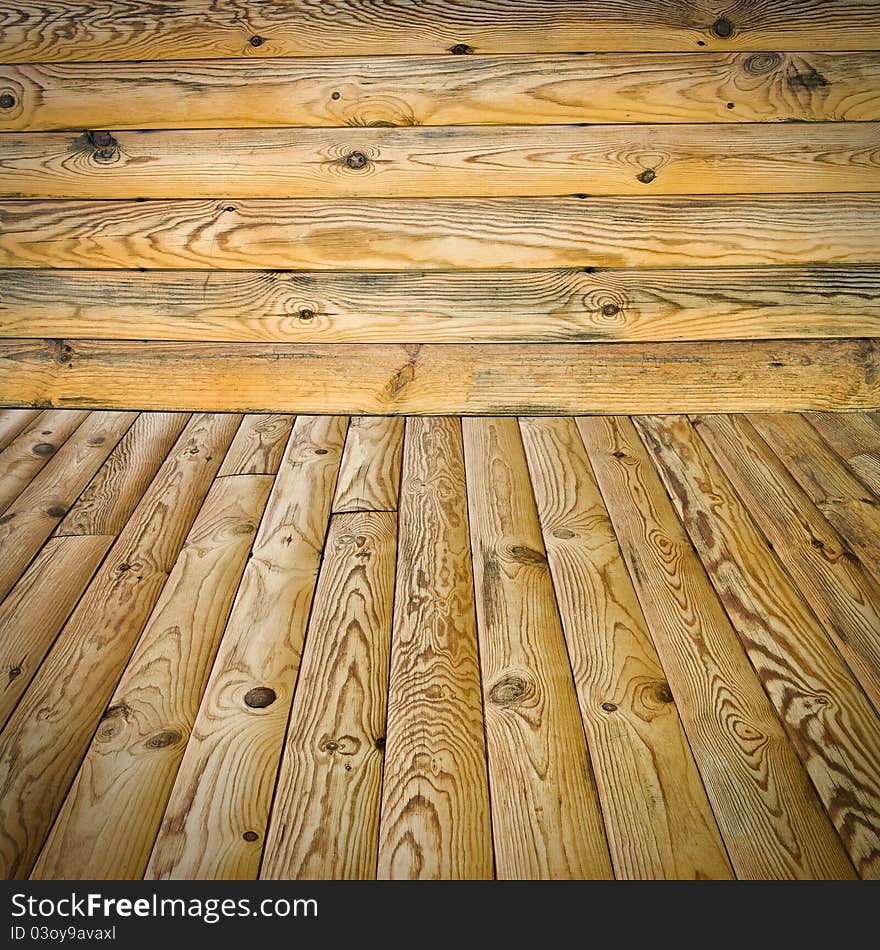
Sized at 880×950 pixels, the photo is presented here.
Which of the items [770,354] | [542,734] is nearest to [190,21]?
[770,354]

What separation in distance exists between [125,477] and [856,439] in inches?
74.1

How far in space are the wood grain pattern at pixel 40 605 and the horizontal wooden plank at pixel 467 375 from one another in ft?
2.51

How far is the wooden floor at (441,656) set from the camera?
116 cm

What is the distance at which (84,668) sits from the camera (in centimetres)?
147

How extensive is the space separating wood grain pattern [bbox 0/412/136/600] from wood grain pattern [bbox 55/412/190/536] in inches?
1.0

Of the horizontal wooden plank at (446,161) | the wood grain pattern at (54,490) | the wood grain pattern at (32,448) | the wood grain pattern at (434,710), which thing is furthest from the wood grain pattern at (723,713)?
the wood grain pattern at (32,448)

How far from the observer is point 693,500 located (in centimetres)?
203

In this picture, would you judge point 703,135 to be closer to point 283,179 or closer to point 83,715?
point 283,179

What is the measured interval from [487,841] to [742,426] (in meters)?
1.61

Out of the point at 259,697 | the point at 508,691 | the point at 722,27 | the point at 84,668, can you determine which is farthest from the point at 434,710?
the point at 722,27

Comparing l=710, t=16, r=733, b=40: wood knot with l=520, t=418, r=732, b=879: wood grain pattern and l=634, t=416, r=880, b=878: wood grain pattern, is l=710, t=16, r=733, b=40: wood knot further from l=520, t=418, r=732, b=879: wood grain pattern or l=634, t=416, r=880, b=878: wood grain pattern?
l=520, t=418, r=732, b=879: wood grain pattern

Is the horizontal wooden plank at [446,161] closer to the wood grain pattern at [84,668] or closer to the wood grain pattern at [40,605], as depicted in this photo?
the wood grain pattern at [84,668]

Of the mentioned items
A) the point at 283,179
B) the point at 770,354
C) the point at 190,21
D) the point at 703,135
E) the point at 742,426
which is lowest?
the point at 742,426
